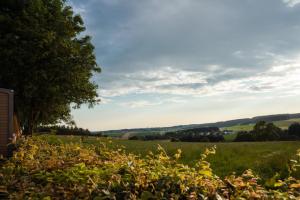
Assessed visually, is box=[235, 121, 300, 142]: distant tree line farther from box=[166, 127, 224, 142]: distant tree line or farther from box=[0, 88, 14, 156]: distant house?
box=[0, 88, 14, 156]: distant house

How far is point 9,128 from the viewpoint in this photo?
19734 millimetres

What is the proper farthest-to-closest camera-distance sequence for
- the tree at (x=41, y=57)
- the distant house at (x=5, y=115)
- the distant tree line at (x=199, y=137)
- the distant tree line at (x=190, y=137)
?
the distant tree line at (x=190, y=137)
the distant tree line at (x=199, y=137)
the tree at (x=41, y=57)
the distant house at (x=5, y=115)

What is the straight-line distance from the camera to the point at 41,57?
27.6 m

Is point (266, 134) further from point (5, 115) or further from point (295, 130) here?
point (5, 115)

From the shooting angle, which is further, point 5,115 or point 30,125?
point 30,125

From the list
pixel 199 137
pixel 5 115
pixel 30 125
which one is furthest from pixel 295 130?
pixel 5 115

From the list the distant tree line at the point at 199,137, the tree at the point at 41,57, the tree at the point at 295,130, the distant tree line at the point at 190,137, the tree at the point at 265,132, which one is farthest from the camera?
the tree at the point at 295,130

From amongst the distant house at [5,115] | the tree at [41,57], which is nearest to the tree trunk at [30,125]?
the tree at [41,57]

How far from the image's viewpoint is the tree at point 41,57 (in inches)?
1073

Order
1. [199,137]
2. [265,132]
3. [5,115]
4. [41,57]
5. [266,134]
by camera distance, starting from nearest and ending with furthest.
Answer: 1. [5,115]
2. [41,57]
3. [199,137]
4. [266,134]
5. [265,132]

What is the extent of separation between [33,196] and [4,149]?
14503mm

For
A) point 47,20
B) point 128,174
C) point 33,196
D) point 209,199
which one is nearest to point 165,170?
point 128,174

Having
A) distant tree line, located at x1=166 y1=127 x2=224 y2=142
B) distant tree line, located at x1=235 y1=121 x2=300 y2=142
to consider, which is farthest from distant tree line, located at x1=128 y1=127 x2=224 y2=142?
distant tree line, located at x1=235 y1=121 x2=300 y2=142

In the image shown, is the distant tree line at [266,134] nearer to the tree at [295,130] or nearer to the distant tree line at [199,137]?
the tree at [295,130]
